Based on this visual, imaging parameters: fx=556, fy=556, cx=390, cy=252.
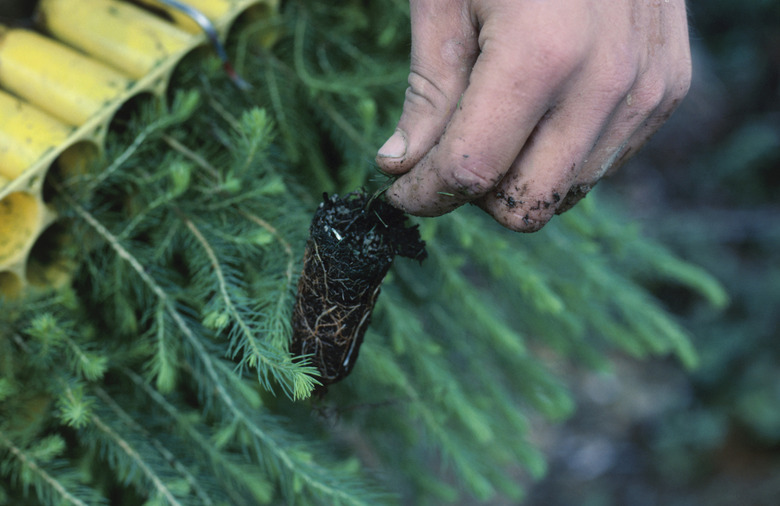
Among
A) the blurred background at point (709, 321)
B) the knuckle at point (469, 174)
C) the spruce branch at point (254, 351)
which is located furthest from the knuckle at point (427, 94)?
the blurred background at point (709, 321)

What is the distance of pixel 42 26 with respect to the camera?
1.23 m

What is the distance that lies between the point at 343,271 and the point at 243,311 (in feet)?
0.88

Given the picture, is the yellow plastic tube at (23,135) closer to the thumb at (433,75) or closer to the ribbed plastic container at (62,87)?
the ribbed plastic container at (62,87)

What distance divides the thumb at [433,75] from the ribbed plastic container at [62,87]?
596mm

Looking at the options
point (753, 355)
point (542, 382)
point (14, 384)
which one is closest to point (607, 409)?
point (753, 355)

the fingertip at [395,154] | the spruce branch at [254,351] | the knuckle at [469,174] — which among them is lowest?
the spruce branch at [254,351]

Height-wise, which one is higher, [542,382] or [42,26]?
[42,26]

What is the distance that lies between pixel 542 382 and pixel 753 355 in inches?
80.2

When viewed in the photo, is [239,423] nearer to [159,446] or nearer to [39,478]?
[159,446]

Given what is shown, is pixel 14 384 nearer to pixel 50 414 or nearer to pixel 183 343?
pixel 50 414

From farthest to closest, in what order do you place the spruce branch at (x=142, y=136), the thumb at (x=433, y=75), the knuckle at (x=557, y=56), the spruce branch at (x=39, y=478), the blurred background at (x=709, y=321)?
the blurred background at (x=709, y=321) → the spruce branch at (x=142, y=136) → the spruce branch at (x=39, y=478) → the thumb at (x=433, y=75) → the knuckle at (x=557, y=56)

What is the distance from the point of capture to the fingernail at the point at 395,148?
2.65 feet

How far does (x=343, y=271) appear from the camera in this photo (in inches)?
32.8

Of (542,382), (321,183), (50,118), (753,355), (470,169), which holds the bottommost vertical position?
(753,355)
